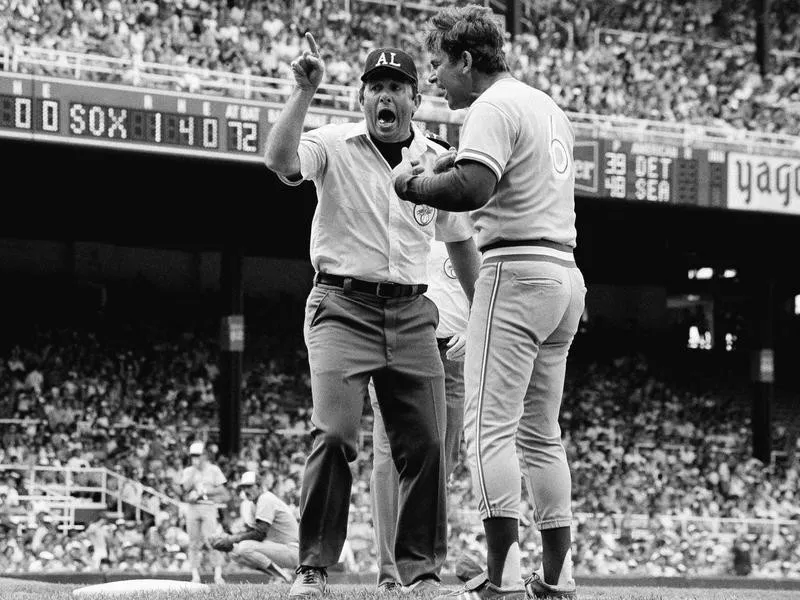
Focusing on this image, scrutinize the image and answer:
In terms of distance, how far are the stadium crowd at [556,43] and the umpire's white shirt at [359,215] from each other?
11.8m

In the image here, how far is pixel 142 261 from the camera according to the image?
26.6m

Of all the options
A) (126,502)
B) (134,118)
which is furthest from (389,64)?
(126,502)

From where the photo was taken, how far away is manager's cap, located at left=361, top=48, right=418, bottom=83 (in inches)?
226

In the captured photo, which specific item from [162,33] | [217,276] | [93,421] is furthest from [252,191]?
[217,276]

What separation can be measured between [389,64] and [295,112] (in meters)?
0.54

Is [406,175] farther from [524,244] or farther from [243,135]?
[243,135]

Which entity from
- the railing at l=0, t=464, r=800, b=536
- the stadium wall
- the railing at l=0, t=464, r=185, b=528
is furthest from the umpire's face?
the stadium wall

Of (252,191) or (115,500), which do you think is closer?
(115,500)

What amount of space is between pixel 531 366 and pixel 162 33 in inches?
671

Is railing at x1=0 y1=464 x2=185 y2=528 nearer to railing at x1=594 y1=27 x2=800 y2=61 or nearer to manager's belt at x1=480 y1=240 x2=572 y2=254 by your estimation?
railing at x1=594 y1=27 x2=800 y2=61

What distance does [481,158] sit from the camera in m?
5.07

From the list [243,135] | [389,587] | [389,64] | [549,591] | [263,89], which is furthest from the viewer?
[263,89]

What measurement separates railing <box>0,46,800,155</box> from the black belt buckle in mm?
11886

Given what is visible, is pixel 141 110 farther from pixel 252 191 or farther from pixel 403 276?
pixel 403 276
